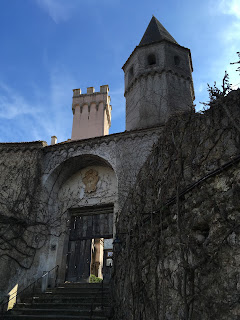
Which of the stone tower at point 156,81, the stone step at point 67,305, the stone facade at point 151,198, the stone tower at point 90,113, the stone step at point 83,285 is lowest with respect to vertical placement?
the stone step at point 67,305

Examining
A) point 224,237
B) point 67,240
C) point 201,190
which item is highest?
point 67,240

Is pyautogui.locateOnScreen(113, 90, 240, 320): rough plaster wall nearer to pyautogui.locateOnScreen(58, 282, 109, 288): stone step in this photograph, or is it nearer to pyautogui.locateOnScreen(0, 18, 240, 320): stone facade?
pyautogui.locateOnScreen(0, 18, 240, 320): stone facade

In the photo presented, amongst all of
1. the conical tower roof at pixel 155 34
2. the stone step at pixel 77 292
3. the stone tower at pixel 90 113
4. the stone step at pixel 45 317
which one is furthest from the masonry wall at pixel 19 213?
the stone tower at pixel 90 113

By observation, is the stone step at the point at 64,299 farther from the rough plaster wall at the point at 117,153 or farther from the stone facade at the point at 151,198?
the rough plaster wall at the point at 117,153

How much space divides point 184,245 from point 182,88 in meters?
11.7

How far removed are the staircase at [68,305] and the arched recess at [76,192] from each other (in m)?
1.96

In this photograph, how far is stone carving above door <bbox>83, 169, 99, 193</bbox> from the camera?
12.5 m

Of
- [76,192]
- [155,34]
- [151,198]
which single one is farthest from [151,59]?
[151,198]

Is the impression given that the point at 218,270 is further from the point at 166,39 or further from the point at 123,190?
the point at 166,39

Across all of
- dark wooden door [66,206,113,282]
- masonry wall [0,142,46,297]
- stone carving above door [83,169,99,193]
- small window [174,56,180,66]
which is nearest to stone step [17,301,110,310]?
masonry wall [0,142,46,297]

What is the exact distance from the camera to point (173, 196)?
157 inches

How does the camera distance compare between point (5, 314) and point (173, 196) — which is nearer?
point (173, 196)

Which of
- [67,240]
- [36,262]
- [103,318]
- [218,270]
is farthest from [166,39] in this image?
[218,270]

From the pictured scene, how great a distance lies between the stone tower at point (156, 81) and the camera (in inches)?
521
